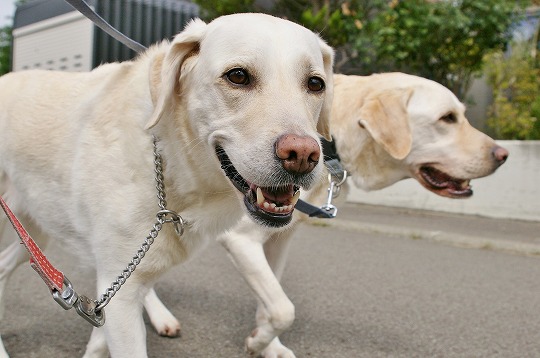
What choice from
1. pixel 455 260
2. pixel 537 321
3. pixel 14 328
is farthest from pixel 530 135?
pixel 14 328

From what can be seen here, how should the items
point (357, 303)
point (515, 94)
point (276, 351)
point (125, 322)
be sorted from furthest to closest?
point (515, 94) < point (357, 303) < point (276, 351) < point (125, 322)

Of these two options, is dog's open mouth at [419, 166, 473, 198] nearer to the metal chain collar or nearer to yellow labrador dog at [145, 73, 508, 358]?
yellow labrador dog at [145, 73, 508, 358]

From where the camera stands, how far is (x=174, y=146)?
2.42m

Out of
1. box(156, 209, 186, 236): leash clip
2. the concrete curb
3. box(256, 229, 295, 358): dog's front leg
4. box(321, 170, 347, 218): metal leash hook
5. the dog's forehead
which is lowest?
the concrete curb

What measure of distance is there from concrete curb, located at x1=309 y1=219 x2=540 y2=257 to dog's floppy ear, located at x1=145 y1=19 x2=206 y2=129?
5.73 m

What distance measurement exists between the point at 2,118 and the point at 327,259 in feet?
12.6

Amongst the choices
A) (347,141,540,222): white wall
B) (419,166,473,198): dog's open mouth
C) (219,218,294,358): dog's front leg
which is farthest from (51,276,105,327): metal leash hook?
(347,141,540,222): white wall

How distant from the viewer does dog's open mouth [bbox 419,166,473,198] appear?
4.27 metres

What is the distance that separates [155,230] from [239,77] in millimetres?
643

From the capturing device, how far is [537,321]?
4.40 meters

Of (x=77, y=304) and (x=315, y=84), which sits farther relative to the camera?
(x=315, y=84)

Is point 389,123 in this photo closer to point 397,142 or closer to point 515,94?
point 397,142

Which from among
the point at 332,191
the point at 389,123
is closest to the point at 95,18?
the point at 332,191

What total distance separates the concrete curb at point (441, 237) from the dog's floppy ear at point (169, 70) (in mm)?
5735
